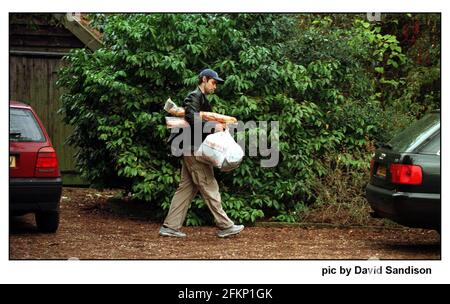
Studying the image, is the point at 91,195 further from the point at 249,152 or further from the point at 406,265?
the point at 406,265

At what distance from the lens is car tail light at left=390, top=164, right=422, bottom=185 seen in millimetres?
7750

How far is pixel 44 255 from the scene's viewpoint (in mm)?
8203

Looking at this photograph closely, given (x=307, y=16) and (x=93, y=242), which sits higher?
(x=307, y=16)

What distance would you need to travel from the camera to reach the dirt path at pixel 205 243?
8.43 metres

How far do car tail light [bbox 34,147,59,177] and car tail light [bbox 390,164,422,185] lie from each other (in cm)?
387

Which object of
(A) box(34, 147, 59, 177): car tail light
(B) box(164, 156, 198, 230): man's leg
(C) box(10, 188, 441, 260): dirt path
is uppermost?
(A) box(34, 147, 59, 177): car tail light

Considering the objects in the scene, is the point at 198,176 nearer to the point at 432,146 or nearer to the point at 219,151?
the point at 219,151

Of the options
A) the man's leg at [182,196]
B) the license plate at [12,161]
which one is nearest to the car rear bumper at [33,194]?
the license plate at [12,161]

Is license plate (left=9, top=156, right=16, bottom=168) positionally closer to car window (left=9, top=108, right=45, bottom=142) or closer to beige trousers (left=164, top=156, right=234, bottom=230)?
car window (left=9, top=108, right=45, bottom=142)

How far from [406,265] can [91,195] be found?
23.3 feet

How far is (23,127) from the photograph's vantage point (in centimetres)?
885

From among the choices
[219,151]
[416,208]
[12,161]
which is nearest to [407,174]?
[416,208]

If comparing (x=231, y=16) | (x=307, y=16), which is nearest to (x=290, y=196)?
(x=231, y=16)

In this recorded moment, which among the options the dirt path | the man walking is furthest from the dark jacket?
the dirt path
